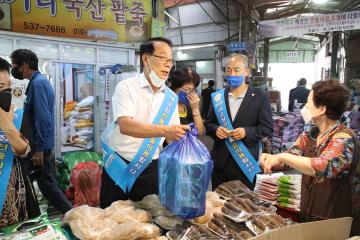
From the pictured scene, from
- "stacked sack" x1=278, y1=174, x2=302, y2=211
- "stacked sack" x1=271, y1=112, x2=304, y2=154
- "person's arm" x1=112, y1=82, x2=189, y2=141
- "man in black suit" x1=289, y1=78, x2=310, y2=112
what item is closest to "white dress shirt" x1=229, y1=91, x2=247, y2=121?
"stacked sack" x1=278, y1=174, x2=302, y2=211

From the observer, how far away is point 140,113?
7.16 feet

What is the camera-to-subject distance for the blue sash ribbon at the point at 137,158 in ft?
7.11

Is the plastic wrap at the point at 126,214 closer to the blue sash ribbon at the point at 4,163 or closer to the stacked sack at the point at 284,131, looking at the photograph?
the blue sash ribbon at the point at 4,163

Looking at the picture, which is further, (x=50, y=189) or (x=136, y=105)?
(x=50, y=189)

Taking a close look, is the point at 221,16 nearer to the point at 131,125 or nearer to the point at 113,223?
the point at 131,125

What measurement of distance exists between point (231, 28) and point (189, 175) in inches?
486

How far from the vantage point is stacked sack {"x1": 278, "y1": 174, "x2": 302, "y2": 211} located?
8.43 feet

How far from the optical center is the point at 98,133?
624 cm

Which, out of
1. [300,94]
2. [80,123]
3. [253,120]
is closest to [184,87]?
[253,120]

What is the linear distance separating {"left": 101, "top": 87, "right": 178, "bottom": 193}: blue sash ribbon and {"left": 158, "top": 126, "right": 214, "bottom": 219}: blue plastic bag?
51 cm

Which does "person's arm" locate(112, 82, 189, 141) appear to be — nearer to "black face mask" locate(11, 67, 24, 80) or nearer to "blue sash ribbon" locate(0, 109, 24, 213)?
"blue sash ribbon" locate(0, 109, 24, 213)

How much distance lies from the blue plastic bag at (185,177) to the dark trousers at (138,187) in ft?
2.10

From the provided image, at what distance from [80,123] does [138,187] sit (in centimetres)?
416

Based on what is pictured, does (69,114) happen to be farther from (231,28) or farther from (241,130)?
(231,28)
